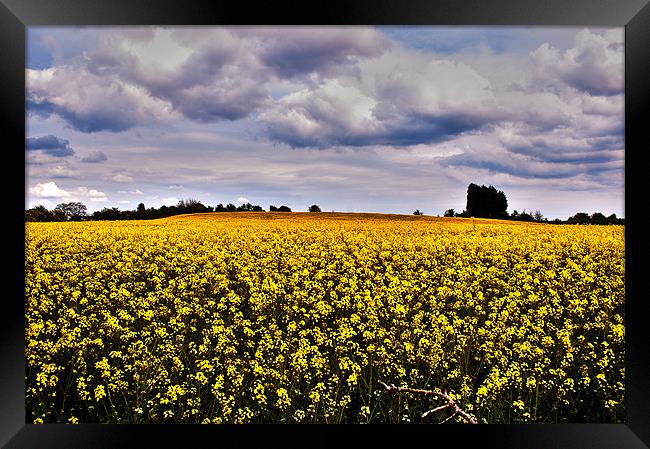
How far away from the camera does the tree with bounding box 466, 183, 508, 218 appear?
285 inches

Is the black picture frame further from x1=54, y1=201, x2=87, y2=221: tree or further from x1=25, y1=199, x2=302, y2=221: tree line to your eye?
x1=54, y1=201, x2=87, y2=221: tree

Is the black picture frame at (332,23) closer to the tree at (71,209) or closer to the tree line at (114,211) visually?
the tree line at (114,211)

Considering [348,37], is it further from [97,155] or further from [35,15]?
[35,15]

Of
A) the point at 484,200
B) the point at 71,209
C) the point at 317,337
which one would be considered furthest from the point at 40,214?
the point at 484,200

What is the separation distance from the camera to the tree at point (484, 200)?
724 centimetres

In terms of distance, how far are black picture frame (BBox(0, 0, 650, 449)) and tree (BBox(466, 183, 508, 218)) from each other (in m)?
4.63

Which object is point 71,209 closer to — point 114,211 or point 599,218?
point 114,211

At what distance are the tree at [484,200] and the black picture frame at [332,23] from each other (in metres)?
4.63

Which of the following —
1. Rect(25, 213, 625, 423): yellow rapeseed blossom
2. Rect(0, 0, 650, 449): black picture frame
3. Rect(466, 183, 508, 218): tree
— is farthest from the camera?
Rect(466, 183, 508, 218): tree

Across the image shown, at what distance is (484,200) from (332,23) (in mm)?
5184

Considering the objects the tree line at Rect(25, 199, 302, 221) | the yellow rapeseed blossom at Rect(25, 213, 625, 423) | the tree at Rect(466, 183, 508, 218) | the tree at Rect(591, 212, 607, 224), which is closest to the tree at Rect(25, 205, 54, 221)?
the tree line at Rect(25, 199, 302, 221)

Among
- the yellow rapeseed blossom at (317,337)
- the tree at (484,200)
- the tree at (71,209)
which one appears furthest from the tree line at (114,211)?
the tree at (484,200)

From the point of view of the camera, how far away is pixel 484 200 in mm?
7273
